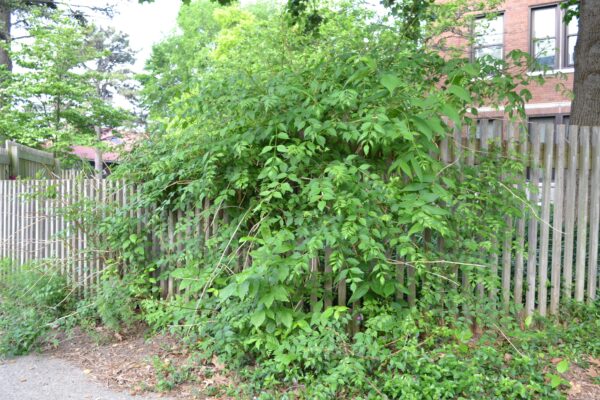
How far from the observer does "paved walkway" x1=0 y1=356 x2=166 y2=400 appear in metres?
4.01

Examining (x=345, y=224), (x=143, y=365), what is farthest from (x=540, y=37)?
(x=143, y=365)

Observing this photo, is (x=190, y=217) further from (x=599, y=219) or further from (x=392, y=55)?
(x=599, y=219)

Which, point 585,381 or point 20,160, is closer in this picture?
point 585,381

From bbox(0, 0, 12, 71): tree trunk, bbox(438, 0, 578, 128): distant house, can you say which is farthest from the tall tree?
bbox(438, 0, 578, 128): distant house

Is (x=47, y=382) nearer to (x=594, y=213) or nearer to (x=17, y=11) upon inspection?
(x=594, y=213)

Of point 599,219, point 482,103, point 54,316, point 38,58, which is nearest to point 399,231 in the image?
point 482,103

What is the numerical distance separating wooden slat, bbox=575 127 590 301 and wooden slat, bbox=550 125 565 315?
0.25m

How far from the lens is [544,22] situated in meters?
17.4

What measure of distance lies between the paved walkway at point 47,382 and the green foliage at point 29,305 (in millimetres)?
199

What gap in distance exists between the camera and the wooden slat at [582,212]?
4922 millimetres

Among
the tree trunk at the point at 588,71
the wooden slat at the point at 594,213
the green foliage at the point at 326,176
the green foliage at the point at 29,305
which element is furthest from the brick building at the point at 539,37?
the green foliage at the point at 29,305

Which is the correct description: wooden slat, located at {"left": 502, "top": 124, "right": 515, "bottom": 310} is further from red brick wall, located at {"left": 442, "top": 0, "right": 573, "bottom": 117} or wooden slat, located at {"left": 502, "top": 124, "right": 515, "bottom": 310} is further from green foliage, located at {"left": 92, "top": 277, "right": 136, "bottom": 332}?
red brick wall, located at {"left": 442, "top": 0, "right": 573, "bottom": 117}

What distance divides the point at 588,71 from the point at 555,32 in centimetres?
1266

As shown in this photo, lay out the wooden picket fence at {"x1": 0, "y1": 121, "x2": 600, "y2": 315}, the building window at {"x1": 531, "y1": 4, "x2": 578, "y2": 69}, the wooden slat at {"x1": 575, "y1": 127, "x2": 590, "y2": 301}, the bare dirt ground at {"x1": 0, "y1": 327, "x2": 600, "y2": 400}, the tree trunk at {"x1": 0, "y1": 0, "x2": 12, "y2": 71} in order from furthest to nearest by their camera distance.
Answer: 1. the tree trunk at {"x1": 0, "y1": 0, "x2": 12, "y2": 71}
2. the building window at {"x1": 531, "y1": 4, "x2": 578, "y2": 69}
3. the wooden slat at {"x1": 575, "y1": 127, "x2": 590, "y2": 301}
4. the wooden picket fence at {"x1": 0, "y1": 121, "x2": 600, "y2": 315}
5. the bare dirt ground at {"x1": 0, "y1": 327, "x2": 600, "y2": 400}
